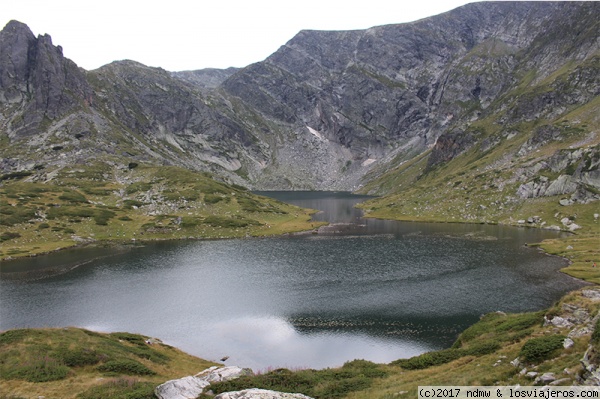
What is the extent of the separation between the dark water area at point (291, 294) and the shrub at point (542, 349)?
23.6m

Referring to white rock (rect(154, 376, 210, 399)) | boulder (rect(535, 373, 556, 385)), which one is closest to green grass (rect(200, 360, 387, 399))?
white rock (rect(154, 376, 210, 399))

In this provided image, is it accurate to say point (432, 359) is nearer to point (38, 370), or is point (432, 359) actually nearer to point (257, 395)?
point (257, 395)

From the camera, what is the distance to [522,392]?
21.2 metres

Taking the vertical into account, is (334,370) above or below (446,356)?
below

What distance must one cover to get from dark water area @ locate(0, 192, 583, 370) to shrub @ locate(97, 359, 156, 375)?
14.2m

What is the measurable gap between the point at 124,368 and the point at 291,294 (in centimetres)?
3958

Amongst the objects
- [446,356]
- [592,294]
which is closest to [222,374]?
[446,356]

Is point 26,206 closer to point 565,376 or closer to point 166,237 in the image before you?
point 166,237

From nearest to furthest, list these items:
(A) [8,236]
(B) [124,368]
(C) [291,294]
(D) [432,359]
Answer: (D) [432,359] < (B) [124,368] < (C) [291,294] < (A) [8,236]

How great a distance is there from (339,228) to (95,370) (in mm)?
126049

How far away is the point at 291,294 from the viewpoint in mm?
74188

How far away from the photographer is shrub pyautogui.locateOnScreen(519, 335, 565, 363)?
26.1 meters

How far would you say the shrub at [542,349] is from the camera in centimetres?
2608

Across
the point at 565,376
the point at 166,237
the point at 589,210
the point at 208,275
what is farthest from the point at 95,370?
the point at 589,210
